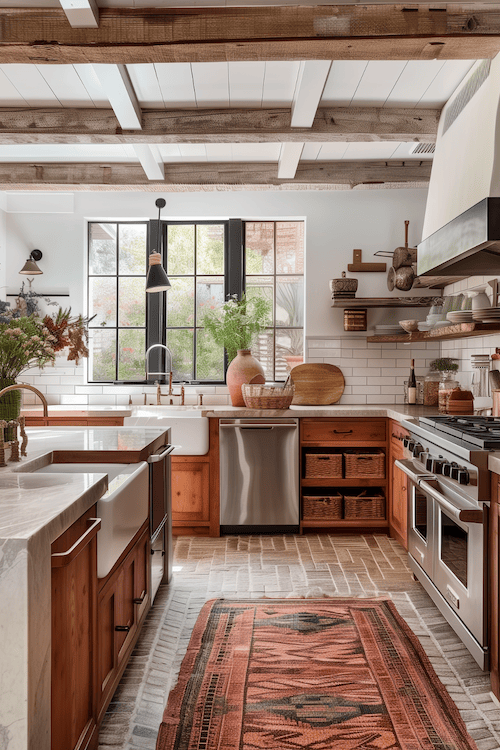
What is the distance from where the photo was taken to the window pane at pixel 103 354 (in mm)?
5309

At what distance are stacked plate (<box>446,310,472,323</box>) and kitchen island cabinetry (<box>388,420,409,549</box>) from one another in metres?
0.82

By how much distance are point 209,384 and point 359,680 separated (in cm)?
318

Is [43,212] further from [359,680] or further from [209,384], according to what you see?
[359,680]

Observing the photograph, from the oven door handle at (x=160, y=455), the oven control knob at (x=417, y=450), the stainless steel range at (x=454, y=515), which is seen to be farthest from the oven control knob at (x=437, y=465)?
the oven door handle at (x=160, y=455)

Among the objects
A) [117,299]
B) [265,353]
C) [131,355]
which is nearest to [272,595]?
[265,353]

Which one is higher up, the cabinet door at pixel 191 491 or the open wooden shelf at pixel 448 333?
the open wooden shelf at pixel 448 333

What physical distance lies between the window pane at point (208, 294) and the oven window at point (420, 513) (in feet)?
8.78

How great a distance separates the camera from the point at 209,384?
17.3 feet

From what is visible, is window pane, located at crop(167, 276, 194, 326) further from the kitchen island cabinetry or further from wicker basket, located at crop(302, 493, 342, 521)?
the kitchen island cabinetry

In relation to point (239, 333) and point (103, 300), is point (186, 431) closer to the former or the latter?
point (239, 333)

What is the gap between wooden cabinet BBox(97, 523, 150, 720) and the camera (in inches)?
77.4

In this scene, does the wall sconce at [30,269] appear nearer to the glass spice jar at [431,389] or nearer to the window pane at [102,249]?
the window pane at [102,249]

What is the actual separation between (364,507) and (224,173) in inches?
105

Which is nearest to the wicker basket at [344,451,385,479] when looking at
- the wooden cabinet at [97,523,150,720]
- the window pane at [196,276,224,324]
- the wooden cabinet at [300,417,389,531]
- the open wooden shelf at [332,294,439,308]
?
the wooden cabinet at [300,417,389,531]
